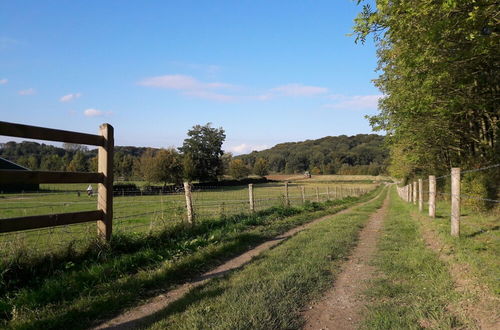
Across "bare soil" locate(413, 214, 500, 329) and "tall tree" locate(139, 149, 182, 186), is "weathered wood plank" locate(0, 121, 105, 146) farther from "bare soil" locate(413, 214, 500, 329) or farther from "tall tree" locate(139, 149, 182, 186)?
"tall tree" locate(139, 149, 182, 186)

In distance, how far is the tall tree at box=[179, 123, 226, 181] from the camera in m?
84.2

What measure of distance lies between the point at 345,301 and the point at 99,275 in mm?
3462

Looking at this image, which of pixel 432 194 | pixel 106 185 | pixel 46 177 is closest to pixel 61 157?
pixel 106 185

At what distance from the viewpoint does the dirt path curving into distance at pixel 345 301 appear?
378 centimetres

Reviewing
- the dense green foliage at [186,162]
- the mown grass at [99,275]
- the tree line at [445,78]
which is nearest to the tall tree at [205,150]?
the dense green foliage at [186,162]

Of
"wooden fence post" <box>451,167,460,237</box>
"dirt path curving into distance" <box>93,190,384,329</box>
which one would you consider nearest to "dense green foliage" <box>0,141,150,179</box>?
"dirt path curving into distance" <box>93,190,384,329</box>

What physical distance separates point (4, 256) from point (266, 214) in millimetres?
9310

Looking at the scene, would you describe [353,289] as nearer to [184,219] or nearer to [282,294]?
[282,294]

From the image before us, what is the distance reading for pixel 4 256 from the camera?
502 cm

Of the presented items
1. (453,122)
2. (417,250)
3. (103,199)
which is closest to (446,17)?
(417,250)

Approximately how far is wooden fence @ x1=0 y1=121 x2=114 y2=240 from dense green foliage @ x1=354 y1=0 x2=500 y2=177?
590cm

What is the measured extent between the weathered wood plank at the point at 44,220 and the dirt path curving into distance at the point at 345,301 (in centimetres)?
390

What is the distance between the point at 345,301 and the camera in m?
4.40

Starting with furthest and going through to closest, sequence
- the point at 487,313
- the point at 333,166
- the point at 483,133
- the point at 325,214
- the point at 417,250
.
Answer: the point at 333,166 → the point at 483,133 → the point at 325,214 → the point at 417,250 → the point at 487,313
